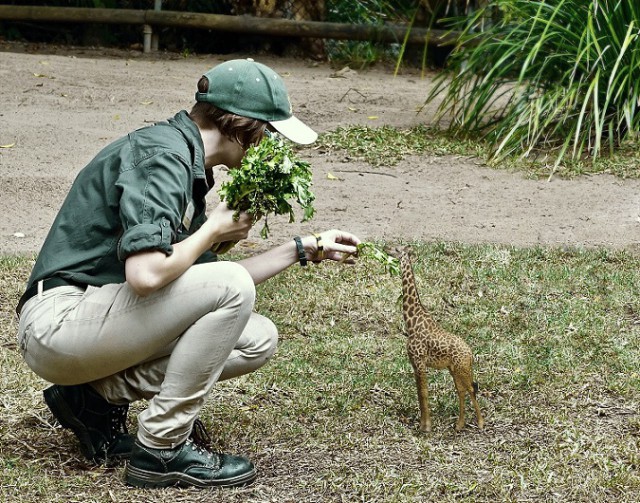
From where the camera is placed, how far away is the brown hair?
3404 millimetres

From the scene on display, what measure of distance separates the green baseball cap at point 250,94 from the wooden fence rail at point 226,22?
779cm

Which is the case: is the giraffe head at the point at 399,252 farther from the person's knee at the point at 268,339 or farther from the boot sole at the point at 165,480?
the boot sole at the point at 165,480

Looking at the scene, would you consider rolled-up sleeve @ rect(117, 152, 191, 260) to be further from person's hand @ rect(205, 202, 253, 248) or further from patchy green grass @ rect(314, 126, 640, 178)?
patchy green grass @ rect(314, 126, 640, 178)

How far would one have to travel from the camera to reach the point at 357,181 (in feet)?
24.6

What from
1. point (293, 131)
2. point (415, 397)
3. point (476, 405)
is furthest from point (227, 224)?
point (415, 397)

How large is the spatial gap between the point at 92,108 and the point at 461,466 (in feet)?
20.2

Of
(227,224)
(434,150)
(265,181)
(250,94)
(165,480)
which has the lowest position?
(434,150)

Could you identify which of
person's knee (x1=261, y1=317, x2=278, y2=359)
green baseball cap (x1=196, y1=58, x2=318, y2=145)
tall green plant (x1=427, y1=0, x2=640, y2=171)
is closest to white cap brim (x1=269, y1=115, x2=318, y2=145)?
green baseball cap (x1=196, y1=58, x2=318, y2=145)

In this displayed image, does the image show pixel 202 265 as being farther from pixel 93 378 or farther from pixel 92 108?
pixel 92 108

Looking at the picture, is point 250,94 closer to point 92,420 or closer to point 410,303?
point 410,303

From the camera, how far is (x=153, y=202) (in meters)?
3.07

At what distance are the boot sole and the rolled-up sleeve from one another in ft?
2.69

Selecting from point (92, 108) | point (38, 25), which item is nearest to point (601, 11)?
point (92, 108)

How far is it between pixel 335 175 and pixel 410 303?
375cm
